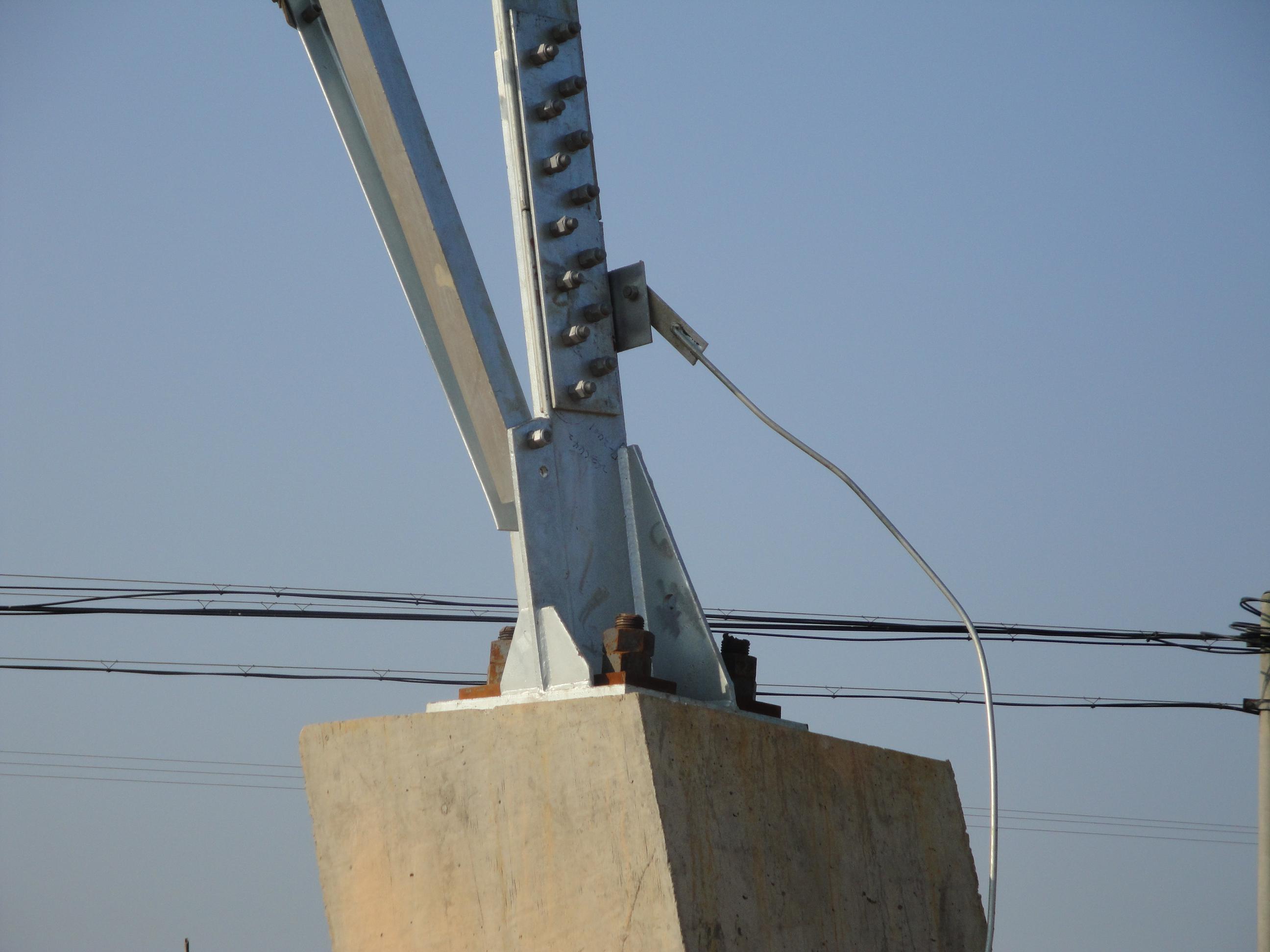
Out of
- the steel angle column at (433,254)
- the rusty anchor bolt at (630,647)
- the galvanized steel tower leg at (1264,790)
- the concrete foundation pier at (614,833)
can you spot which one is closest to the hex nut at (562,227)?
the steel angle column at (433,254)

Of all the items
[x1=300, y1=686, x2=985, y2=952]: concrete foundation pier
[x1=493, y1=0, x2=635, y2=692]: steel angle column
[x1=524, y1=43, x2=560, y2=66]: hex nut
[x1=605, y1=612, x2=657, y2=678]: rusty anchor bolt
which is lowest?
[x1=300, y1=686, x2=985, y2=952]: concrete foundation pier

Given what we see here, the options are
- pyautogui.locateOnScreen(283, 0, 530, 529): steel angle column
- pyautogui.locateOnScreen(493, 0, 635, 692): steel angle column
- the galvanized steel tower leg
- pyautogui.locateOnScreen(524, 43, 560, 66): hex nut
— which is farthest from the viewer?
the galvanized steel tower leg

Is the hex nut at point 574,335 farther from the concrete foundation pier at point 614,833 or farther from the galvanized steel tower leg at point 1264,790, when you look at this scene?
the galvanized steel tower leg at point 1264,790

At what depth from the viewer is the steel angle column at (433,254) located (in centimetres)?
275

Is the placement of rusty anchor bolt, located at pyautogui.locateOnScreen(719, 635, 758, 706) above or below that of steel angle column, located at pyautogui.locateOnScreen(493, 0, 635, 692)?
below

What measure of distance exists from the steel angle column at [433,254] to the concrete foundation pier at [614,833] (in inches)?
20.9

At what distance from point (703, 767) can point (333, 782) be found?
79 centimetres

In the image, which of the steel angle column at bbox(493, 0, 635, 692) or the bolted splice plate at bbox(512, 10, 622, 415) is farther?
the bolted splice plate at bbox(512, 10, 622, 415)

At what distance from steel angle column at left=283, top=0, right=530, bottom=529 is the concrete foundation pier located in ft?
1.74

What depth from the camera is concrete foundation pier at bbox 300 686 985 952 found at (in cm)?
220

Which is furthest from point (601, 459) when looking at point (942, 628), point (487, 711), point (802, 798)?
point (942, 628)

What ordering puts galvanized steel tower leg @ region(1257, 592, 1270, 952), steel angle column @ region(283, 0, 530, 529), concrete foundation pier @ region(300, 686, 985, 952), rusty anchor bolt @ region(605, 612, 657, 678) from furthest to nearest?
galvanized steel tower leg @ region(1257, 592, 1270, 952), steel angle column @ region(283, 0, 530, 529), rusty anchor bolt @ region(605, 612, 657, 678), concrete foundation pier @ region(300, 686, 985, 952)

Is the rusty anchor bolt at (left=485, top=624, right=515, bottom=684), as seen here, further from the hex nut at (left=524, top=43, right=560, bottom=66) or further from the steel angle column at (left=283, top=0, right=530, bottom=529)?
the hex nut at (left=524, top=43, right=560, bottom=66)

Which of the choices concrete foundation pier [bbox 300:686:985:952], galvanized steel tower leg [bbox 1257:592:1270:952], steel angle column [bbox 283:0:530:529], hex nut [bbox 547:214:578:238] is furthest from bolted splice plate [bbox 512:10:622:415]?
galvanized steel tower leg [bbox 1257:592:1270:952]
